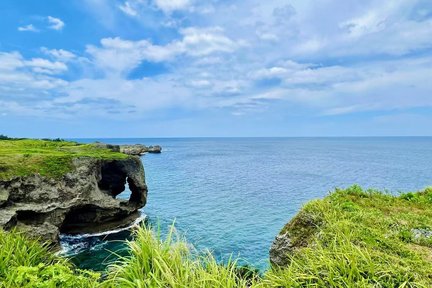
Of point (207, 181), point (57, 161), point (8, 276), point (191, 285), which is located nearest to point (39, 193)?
point (57, 161)

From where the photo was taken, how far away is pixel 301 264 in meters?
5.82

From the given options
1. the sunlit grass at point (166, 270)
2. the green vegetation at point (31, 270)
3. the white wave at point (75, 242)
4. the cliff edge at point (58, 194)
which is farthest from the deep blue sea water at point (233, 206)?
the green vegetation at point (31, 270)

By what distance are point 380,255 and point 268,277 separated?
1951 mm

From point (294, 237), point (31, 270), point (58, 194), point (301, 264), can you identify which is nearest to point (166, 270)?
point (31, 270)

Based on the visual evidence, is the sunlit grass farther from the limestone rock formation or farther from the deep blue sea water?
the limestone rock formation

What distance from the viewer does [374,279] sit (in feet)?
16.0

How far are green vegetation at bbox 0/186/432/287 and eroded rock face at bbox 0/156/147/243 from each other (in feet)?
46.6

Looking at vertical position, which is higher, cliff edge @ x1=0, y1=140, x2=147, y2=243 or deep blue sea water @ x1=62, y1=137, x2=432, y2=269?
cliff edge @ x1=0, y1=140, x2=147, y2=243

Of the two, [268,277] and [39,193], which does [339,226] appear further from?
[39,193]

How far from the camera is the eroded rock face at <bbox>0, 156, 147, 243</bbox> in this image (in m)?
19.5

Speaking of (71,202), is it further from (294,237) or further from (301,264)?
(301,264)

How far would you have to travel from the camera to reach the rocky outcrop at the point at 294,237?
7.94m

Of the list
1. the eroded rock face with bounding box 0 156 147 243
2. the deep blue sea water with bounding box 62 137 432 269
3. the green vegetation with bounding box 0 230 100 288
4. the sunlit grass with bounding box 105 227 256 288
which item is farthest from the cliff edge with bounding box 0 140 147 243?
the sunlit grass with bounding box 105 227 256 288

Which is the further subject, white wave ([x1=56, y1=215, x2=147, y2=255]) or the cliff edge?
white wave ([x1=56, y1=215, x2=147, y2=255])
